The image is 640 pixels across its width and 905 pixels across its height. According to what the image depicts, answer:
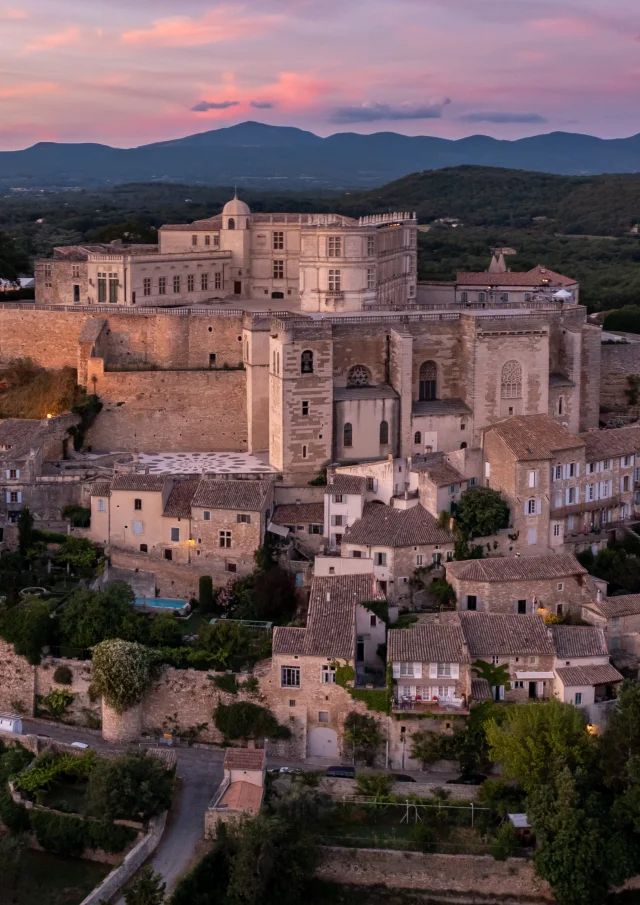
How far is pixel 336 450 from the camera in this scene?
38.9 meters

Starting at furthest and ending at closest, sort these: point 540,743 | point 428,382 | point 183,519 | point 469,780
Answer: point 428,382, point 183,519, point 469,780, point 540,743

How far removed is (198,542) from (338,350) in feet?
25.6

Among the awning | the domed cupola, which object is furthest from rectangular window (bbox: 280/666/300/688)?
the domed cupola

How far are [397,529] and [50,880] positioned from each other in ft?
38.5

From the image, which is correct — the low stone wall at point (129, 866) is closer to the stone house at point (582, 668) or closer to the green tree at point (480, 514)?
the stone house at point (582, 668)

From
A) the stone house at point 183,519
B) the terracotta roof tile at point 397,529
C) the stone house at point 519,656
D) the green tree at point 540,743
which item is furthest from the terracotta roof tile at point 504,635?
the stone house at point 183,519

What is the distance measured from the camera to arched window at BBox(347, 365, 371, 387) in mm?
40344

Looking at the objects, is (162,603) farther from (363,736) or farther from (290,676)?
(363,736)

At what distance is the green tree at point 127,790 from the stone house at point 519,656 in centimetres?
725

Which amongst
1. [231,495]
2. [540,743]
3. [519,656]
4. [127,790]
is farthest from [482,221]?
[127,790]

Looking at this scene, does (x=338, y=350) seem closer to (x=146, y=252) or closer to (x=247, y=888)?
(x=146, y=252)

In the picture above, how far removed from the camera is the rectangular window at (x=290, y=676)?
30.4m

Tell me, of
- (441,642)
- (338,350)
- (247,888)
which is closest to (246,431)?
(338,350)

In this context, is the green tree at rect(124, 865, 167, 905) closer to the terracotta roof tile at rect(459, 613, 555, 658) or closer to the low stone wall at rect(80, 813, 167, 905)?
the low stone wall at rect(80, 813, 167, 905)
